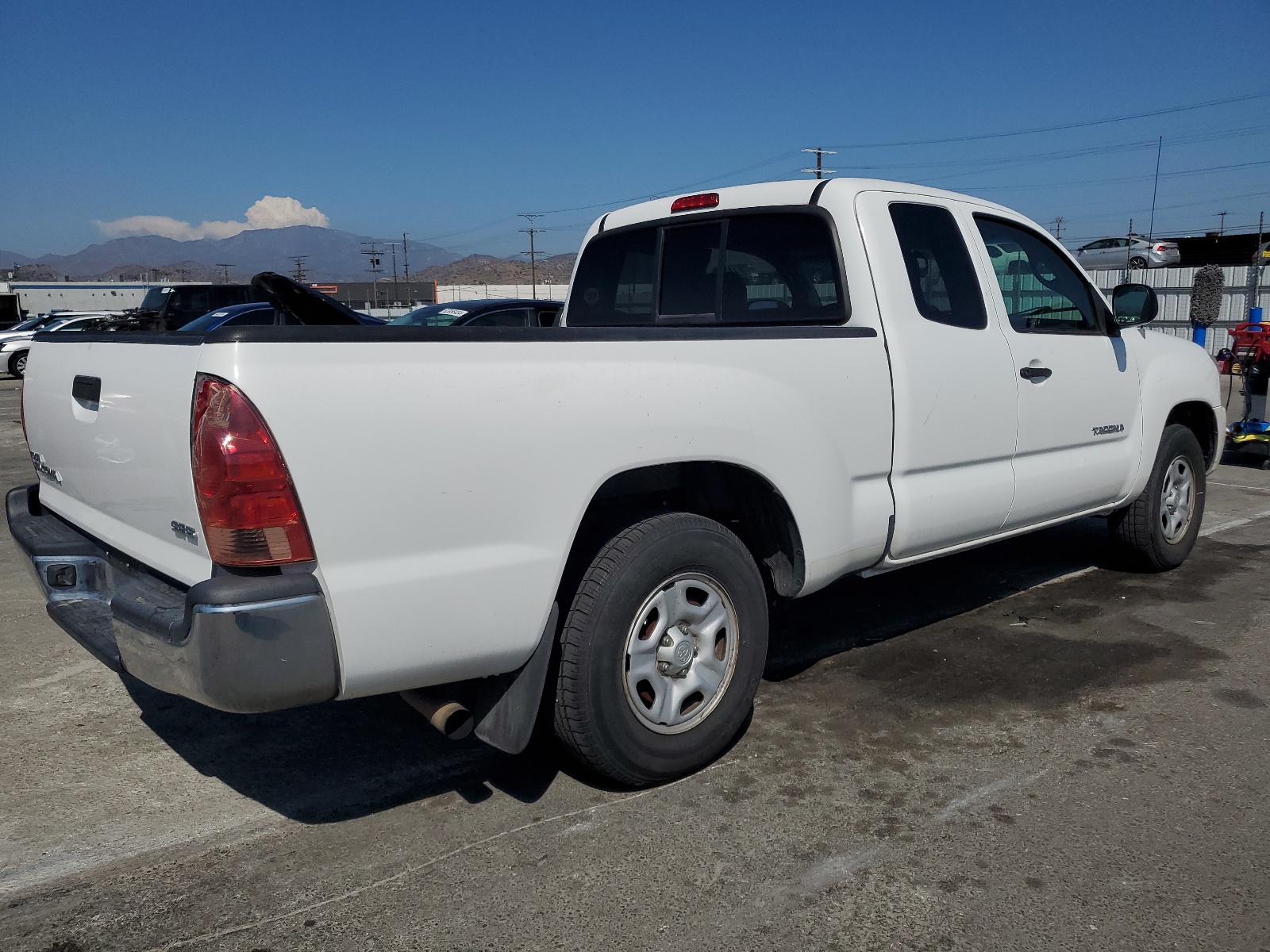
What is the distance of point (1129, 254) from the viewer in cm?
2906

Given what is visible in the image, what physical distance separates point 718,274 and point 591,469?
1833mm

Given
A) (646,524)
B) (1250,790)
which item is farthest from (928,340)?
(1250,790)

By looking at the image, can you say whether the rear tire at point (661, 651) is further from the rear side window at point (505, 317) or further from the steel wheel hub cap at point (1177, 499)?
the rear side window at point (505, 317)

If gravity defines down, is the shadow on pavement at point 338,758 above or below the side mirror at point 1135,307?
below

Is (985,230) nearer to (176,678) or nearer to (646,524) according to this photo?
(646,524)

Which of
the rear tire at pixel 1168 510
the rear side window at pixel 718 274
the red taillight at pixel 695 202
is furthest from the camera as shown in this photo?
the rear tire at pixel 1168 510

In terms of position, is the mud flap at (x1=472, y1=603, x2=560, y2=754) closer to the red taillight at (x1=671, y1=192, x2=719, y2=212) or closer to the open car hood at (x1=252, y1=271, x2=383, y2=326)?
the open car hood at (x1=252, y1=271, x2=383, y2=326)

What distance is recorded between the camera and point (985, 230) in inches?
175

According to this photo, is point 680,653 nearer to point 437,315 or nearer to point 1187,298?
point 437,315

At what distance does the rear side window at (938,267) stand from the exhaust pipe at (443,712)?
7.62 feet

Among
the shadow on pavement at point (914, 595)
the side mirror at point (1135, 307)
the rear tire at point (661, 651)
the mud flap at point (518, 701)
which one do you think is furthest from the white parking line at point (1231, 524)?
the mud flap at point (518, 701)

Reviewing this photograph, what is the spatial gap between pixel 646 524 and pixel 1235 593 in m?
4.02

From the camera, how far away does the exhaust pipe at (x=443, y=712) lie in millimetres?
2783

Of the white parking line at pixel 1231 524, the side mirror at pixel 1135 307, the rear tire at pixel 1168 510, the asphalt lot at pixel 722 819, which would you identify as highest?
the side mirror at pixel 1135 307
